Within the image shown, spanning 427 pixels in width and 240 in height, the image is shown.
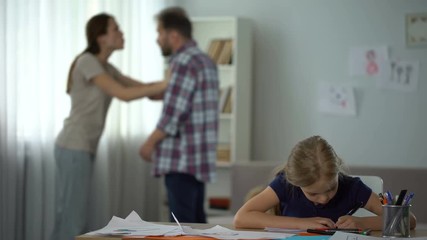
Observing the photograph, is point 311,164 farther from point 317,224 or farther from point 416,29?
point 416,29

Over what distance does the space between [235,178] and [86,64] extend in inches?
57.2

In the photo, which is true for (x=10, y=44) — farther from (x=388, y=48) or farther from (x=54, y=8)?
(x=388, y=48)

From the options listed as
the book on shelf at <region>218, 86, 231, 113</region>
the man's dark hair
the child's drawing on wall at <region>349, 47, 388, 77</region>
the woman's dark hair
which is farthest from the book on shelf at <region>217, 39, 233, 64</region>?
the woman's dark hair

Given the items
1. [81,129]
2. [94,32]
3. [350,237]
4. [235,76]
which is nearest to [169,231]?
[350,237]

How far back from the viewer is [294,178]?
2680 mm

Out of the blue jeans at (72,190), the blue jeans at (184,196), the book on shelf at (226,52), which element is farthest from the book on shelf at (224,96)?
the blue jeans at (72,190)

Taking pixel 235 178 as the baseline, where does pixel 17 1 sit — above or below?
above

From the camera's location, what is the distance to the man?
15.4 feet

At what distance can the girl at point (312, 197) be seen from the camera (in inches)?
103

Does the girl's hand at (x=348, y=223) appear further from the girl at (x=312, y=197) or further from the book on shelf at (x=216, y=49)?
the book on shelf at (x=216, y=49)

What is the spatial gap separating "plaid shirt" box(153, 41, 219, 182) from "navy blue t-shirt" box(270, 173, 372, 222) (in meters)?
1.85

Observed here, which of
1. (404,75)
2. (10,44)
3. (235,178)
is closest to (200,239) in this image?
(10,44)

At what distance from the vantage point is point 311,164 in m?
2.68

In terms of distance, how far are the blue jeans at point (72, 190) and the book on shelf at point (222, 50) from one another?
208 centimetres
